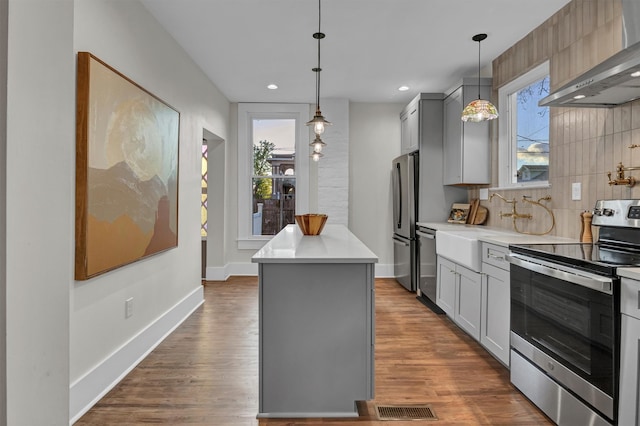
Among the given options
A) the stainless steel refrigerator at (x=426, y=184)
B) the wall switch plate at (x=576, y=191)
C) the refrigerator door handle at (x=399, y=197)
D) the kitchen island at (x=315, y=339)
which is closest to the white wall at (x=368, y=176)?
the refrigerator door handle at (x=399, y=197)

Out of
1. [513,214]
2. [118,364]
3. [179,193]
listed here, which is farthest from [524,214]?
[118,364]

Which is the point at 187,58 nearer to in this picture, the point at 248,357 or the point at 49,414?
the point at 248,357

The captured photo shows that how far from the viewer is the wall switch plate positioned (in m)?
2.70

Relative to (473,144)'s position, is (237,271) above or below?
below

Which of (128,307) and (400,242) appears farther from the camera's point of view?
(400,242)

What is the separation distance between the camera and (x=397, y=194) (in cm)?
521

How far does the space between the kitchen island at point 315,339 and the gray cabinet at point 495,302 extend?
104 centimetres

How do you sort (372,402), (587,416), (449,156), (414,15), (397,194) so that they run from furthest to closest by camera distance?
(397,194)
(449,156)
(414,15)
(372,402)
(587,416)

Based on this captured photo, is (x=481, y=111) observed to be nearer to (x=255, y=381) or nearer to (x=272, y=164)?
(x=255, y=381)

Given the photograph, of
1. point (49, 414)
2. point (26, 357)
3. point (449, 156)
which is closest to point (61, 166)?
point (26, 357)

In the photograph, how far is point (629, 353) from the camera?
5.07ft

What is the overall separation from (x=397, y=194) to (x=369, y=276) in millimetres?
3297

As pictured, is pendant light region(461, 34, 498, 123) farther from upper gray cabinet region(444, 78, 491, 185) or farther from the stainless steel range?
the stainless steel range

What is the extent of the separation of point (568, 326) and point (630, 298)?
0.42m
